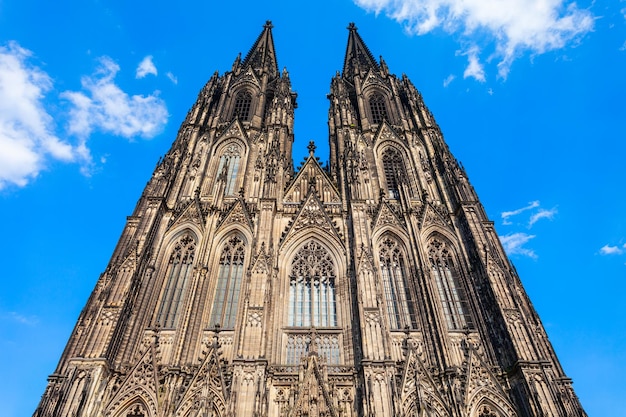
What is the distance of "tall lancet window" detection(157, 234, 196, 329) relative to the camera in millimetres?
18219

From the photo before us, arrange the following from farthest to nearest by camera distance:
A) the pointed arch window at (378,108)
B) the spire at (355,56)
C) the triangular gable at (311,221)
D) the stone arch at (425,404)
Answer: the spire at (355,56) < the pointed arch window at (378,108) < the triangular gable at (311,221) < the stone arch at (425,404)

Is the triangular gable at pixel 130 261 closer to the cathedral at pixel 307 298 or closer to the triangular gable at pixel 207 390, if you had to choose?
the cathedral at pixel 307 298

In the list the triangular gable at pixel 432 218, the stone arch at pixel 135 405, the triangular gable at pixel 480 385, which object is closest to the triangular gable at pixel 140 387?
the stone arch at pixel 135 405

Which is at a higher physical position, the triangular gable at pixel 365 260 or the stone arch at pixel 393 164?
the stone arch at pixel 393 164

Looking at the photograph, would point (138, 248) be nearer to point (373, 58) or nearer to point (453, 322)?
point (453, 322)

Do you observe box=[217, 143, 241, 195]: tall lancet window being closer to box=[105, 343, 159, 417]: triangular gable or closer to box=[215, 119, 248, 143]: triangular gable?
box=[215, 119, 248, 143]: triangular gable

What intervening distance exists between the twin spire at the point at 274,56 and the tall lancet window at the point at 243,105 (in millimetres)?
3795

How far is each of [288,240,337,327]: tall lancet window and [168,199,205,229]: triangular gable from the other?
226 inches

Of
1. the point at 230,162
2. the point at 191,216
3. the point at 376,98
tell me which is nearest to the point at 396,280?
the point at 191,216

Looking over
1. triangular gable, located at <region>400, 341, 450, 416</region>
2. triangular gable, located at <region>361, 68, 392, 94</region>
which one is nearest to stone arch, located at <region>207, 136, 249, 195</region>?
triangular gable, located at <region>361, 68, 392, 94</region>

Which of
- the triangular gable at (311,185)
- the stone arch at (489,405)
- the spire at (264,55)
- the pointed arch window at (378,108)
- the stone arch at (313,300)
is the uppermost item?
the spire at (264,55)

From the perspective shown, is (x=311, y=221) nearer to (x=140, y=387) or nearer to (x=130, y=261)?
(x=130, y=261)

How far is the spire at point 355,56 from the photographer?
122ft

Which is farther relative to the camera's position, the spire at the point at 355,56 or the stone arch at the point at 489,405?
the spire at the point at 355,56
